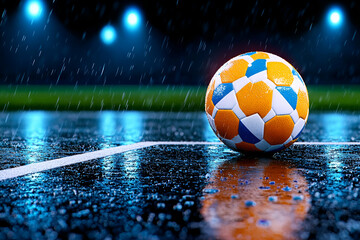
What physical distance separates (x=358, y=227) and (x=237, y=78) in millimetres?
3029

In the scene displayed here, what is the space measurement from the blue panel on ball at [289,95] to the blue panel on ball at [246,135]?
0.55 meters

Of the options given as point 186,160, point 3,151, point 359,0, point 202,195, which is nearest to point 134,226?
point 202,195

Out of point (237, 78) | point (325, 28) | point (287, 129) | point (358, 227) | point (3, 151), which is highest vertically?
point (325, 28)

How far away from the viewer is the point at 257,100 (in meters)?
5.36

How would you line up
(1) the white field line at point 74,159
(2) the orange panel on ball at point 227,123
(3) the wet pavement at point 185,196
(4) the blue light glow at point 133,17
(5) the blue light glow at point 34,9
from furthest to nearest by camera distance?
(4) the blue light glow at point 133,17, (5) the blue light glow at point 34,9, (2) the orange panel on ball at point 227,123, (1) the white field line at point 74,159, (3) the wet pavement at point 185,196

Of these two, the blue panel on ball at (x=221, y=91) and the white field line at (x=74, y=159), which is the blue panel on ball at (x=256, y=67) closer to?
the blue panel on ball at (x=221, y=91)

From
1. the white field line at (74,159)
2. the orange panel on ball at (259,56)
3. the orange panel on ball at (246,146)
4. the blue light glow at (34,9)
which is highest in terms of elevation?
the blue light glow at (34,9)

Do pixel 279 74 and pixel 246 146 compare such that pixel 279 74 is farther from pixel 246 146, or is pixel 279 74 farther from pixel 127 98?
pixel 127 98

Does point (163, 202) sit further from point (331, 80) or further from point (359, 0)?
point (359, 0)

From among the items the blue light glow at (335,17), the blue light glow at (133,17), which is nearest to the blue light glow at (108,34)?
the blue light glow at (133,17)

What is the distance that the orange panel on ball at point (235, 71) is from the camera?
5.54 metres

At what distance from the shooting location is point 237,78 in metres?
5.51

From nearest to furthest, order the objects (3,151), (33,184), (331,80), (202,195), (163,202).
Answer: (163,202) → (202,195) → (33,184) → (3,151) → (331,80)

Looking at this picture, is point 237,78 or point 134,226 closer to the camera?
point 134,226
